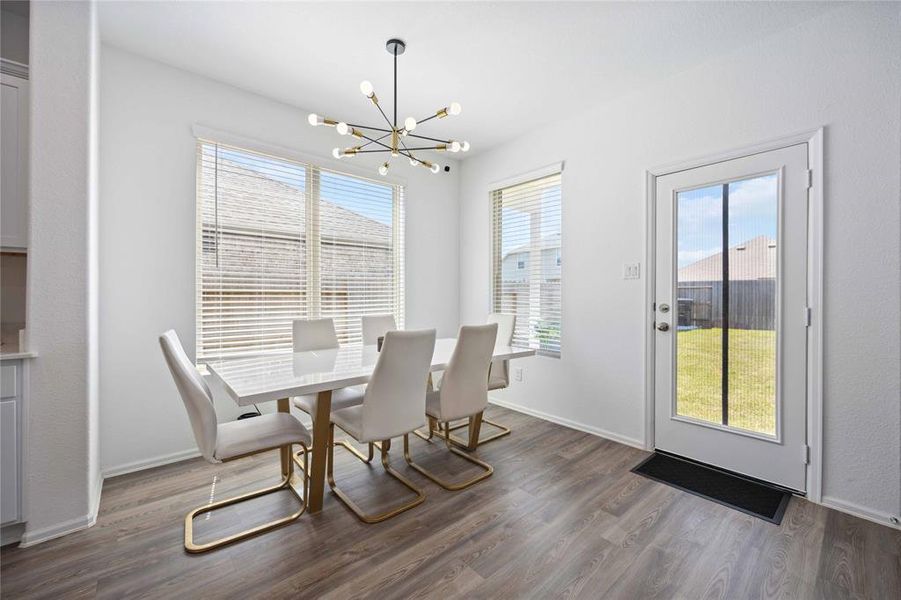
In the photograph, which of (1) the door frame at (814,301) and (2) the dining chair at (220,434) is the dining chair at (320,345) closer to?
(2) the dining chair at (220,434)

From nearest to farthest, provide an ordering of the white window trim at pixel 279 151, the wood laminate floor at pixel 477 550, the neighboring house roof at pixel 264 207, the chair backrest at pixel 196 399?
the wood laminate floor at pixel 477 550 → the chair backrest at pixel 196 399 → the white window trim at pixel 279 151 → the neighboring house roof at pixel 264 207

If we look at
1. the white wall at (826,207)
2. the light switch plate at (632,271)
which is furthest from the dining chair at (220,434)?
the light switch plate at (632,271)

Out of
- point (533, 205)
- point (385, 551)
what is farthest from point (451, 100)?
point (385, 551)

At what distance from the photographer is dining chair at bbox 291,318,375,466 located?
266cm

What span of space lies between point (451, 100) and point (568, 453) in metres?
2.97

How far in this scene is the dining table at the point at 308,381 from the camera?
1716 mm

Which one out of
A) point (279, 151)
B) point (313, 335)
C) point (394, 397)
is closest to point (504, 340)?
point (394, 397)

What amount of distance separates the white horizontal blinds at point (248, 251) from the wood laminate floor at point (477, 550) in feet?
3.60

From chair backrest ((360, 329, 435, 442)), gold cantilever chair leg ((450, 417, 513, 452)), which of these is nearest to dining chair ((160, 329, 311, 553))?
chair backrest ((360, 329, 435, 442))

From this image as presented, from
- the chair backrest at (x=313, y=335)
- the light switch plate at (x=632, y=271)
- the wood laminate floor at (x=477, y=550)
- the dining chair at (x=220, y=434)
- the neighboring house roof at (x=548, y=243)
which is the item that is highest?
the neighboring house roof at (x=548, y=243)

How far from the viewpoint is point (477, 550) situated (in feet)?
5.76

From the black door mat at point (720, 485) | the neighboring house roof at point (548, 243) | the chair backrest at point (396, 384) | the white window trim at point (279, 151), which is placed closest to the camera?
the chair backrest at point (396, 384)

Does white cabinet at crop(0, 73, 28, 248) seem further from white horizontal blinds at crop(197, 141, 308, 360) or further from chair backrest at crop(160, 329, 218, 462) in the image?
chair backrest at crop(160, 329, 218, 462)

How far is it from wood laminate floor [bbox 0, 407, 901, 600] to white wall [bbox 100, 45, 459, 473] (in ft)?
1.23
